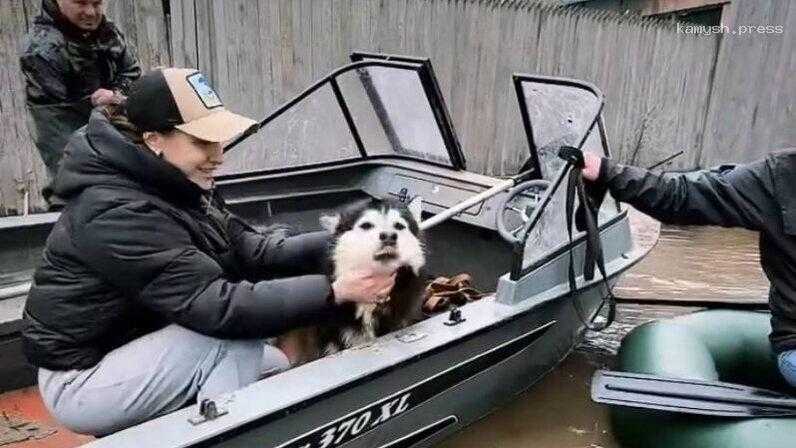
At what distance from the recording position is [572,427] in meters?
3.53

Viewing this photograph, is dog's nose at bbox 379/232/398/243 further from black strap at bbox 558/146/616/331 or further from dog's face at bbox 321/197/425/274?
black strap at bbox 558/146/616/331

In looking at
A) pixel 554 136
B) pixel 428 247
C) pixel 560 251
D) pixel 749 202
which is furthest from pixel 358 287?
pixel 554 136

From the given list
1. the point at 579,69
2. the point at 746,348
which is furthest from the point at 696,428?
the point at 579,69

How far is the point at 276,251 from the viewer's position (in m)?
2.79

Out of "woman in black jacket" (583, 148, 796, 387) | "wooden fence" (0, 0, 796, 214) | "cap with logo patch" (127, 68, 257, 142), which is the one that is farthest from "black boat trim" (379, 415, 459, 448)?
"wooden fence" (0, 0, 796, 214)

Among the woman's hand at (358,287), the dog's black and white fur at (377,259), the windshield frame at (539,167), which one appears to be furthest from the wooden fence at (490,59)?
the woman's hand at (358,287)

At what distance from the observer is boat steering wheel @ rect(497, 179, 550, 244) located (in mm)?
3856

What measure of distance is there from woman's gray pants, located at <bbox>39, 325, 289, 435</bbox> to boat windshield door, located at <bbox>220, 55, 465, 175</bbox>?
2.20 meters

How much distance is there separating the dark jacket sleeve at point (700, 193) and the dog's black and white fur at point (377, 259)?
38.2 inches

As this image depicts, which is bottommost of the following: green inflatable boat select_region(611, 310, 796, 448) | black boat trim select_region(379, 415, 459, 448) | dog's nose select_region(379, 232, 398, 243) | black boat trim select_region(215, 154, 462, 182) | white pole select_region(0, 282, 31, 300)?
black boat trim select_region(379, 415, 459, 448)

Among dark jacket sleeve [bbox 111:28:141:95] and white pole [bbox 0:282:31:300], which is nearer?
white pole [bbox 0:282:31:300]

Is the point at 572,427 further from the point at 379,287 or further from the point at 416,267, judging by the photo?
the point at 379,287

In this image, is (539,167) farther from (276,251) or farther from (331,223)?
(276,251)

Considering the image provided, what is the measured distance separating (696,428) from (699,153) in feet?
27.4
